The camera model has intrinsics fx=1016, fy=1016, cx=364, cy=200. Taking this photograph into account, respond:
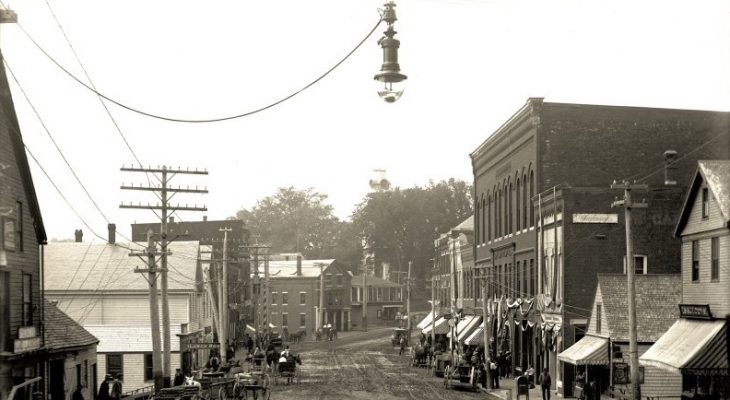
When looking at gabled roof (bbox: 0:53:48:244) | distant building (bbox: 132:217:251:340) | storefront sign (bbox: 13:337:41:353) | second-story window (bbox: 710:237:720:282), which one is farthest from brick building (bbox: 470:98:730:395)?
distant building (bbox: 132:217:251:340)

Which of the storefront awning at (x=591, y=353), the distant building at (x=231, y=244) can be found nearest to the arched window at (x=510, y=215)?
the storefront awning at (x=591, y=353)

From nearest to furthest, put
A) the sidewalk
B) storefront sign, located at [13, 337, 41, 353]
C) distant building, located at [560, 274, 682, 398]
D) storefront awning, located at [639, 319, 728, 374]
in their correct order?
1. storefront sign, located at [13, 337, 41, 353]
2. storefront awning, located at [639, 319, 728, 374]
3. distant building, located at [560, 274, 682, 398]
4. the sidewalk

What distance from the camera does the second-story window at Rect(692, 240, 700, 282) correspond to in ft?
110

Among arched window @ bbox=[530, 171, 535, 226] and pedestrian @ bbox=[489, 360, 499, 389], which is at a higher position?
arched window @ bbox=[530, 171, 535, 226]

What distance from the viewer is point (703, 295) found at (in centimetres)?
3278

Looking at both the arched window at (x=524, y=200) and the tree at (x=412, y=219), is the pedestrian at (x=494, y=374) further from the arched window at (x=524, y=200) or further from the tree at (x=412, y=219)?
the tree at (x=412, y=219)

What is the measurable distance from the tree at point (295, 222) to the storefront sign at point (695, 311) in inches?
4651

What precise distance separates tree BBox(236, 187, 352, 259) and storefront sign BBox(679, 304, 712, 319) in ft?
388

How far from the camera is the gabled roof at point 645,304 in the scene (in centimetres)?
3712

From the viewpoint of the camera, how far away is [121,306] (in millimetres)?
57188

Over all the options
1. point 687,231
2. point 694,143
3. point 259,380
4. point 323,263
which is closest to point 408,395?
point 259,380

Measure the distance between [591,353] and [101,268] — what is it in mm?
31280

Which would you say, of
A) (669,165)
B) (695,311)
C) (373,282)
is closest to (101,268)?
(669,165)

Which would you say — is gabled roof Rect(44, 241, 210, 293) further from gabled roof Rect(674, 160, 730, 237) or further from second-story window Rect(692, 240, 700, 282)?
gabled roof Rect(674, 160, 730, 237)
